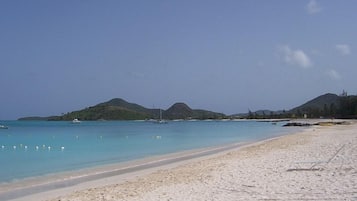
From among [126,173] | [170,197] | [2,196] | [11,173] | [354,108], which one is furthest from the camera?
[354,108]

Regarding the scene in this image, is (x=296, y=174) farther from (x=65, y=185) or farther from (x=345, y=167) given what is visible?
(x=65, y=185)

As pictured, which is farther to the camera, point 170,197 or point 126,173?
point 126,173

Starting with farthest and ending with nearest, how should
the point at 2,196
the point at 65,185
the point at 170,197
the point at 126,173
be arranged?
the point at 126,173
the point at 65,185
the point at 2,196
the point at 170,197

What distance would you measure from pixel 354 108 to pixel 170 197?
112244 mm

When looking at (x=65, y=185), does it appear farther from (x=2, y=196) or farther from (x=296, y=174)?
(x=296, y=174)

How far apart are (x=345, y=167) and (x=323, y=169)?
621mm

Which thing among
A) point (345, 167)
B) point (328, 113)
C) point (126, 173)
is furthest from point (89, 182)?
point (328, 113)

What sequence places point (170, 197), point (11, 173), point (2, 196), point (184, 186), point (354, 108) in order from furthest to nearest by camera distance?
point (354, 108)
point (11, 173)
point (2, 196)
point (184, 186)
point (170, 197)

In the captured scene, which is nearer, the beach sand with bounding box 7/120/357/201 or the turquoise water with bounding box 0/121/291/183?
the beach sand with bounding box 7/120/357/201

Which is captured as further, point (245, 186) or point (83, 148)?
point (83, 148)

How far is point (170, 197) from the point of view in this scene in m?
9.33

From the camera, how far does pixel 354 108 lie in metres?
112

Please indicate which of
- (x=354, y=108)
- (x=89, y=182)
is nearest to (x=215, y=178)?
(x=89, y=182)

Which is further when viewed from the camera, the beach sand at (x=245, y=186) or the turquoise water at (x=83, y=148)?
the turquoise water at (x=83, y=148)
